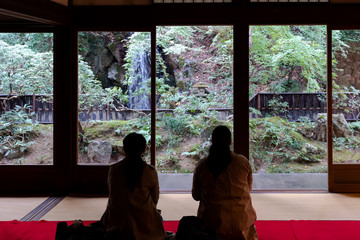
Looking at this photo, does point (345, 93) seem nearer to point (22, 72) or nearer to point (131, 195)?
A: point (131, 195)

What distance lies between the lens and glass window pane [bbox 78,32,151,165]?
405 cm

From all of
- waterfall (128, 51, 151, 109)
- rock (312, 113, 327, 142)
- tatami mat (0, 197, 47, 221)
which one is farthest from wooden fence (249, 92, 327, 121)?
tatami mat (0, 197, 47, 221)

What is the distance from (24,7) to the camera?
122 inches

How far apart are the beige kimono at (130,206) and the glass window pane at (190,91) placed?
487 centimetres

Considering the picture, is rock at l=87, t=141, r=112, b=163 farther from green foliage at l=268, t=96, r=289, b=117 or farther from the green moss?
green foliage at l=268, t=96, r=289, b=117

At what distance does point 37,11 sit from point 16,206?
88.0 inches

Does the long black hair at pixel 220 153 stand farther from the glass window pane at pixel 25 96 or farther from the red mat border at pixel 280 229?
the glass window pane at pixel 25 96

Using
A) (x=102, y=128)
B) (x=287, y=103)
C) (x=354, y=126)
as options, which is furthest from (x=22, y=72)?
(x=287, y=103)

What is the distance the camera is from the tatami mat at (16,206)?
2929 millimetres

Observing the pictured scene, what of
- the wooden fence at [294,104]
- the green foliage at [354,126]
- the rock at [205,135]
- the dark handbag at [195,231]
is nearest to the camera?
the dark handbag at [195,231]

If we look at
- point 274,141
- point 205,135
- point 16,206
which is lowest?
point 16,206

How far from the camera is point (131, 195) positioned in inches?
64.1

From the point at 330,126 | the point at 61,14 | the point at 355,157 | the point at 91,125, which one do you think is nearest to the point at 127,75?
the point at 91,125

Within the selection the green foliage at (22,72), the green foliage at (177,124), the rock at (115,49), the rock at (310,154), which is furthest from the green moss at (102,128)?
the rock at (310,154)
